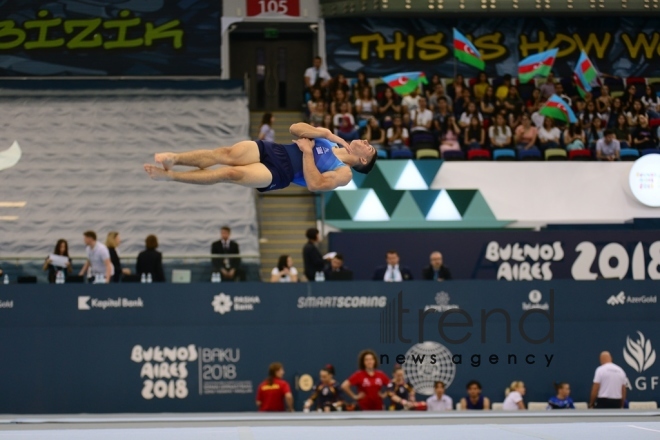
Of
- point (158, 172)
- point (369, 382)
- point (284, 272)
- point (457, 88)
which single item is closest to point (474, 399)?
point (369, 382)

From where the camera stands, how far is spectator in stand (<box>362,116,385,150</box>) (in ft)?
80.3

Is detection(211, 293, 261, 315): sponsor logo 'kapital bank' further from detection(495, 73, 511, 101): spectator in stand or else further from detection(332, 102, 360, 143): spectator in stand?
detection(495, 73, 511, 101): spectator in stand

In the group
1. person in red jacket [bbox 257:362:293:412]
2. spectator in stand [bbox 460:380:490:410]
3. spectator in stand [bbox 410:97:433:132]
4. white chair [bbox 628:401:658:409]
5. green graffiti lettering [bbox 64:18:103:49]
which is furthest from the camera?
green graffiti lettering [bbox 64:18:103:49]

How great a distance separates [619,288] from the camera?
18750 millimetres

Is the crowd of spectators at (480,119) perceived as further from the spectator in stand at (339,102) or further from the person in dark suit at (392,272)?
the person in dark suit at (392,272)

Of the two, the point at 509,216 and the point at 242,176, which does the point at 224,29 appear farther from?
the point at 242,176

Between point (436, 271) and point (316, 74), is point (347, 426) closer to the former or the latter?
point (436, 271)

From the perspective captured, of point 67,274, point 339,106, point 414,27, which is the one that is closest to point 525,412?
point 67,274

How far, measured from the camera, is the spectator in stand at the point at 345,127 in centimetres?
2406

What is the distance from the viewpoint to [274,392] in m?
16.9

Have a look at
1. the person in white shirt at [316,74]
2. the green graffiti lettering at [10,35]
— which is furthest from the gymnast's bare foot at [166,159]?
the green graffiti lettering at [10,35]

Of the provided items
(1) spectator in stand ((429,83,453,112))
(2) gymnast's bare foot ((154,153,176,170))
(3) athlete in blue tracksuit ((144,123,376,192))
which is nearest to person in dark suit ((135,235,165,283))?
(3) athlete in blue tracksuit ((144,123,376,192))

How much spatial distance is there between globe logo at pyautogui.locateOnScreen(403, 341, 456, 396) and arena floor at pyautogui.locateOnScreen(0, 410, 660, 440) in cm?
365

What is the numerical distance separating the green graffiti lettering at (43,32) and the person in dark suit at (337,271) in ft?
48.3
